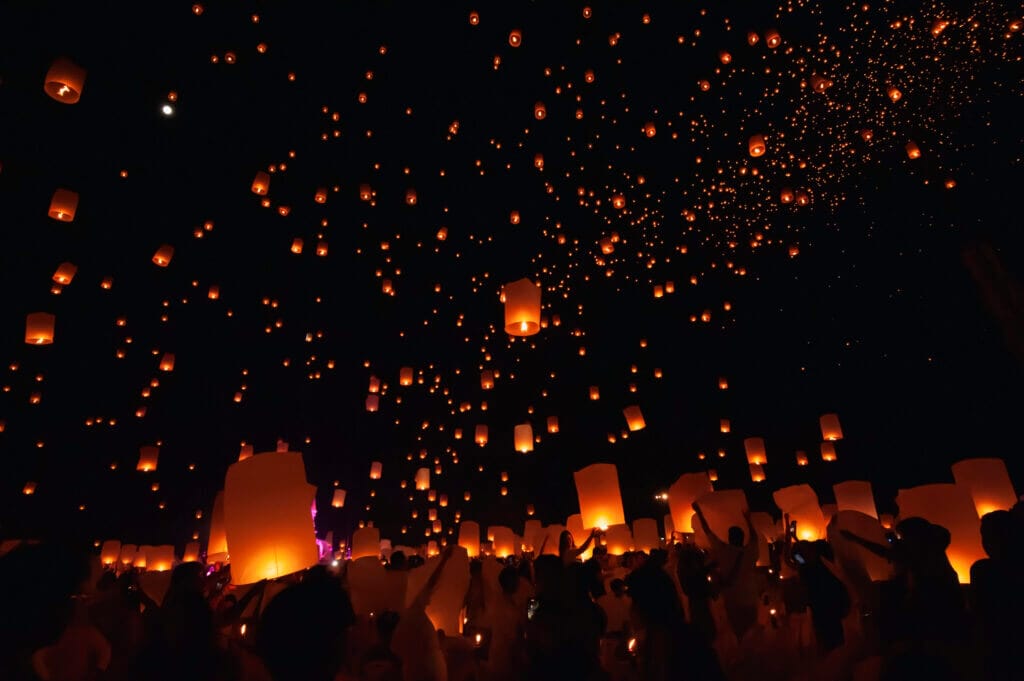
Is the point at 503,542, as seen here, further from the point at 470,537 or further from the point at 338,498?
the point at 338,498

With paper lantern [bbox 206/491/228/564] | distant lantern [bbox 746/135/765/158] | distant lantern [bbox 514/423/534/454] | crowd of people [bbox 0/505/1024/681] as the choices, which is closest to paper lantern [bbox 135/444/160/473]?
paper lantern [bbox 206/491/228/564]

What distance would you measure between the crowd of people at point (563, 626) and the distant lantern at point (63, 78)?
370 cm

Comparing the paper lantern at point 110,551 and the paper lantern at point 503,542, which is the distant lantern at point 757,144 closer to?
the paper lantern at point 503,542

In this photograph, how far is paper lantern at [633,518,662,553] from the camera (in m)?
7.68

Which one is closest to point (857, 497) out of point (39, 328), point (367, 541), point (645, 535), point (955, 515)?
point (645, 535)

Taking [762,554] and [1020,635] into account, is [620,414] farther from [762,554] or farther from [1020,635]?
[1020,635]

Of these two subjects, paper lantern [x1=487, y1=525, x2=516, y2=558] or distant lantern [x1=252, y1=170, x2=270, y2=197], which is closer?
distant lantern [x1=252, y1=170, x2=270, y2=197]

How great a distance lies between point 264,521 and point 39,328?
592cm

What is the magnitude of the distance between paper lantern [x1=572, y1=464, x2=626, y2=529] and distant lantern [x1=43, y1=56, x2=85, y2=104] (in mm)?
5109

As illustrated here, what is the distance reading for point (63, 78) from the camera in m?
4.50

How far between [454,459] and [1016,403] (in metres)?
10.4

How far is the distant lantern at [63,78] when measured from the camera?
14.8 feet

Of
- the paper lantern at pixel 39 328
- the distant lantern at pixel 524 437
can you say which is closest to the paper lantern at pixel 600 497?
the distant lantern at pixel 524 437

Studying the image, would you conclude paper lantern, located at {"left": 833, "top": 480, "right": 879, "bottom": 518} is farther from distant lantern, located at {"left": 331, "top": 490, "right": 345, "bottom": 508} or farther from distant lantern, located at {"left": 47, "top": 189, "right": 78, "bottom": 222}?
distant lantern, located at {"left": 331, "top": 490, "right": 345, "bottom": 508}
